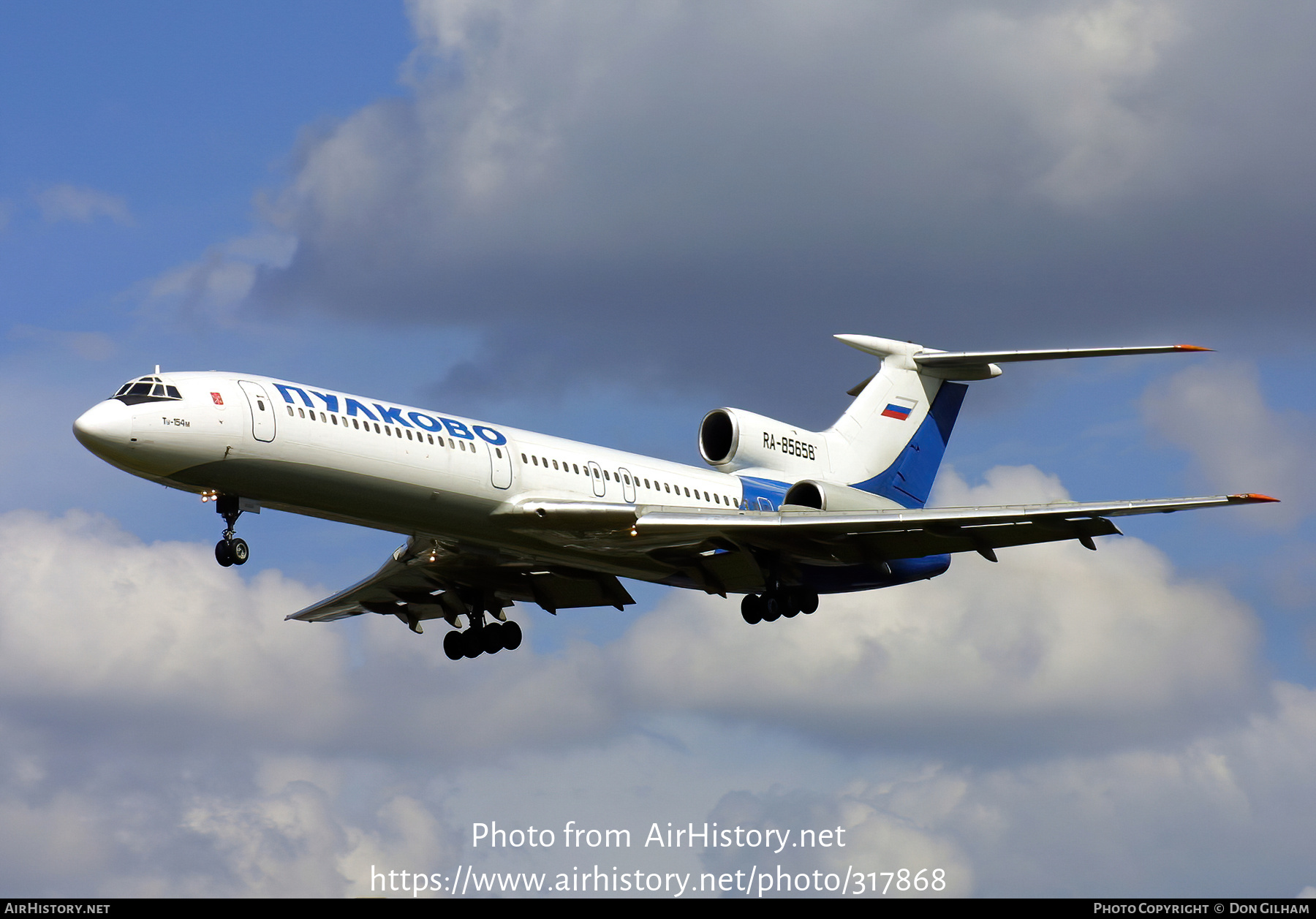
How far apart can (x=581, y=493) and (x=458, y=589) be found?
5.43 metres

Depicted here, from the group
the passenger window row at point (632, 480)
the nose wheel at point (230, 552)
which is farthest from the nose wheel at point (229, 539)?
the passenger window row at point (632, 480)

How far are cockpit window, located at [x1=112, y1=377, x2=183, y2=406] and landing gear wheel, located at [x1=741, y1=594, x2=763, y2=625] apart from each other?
11957 mm

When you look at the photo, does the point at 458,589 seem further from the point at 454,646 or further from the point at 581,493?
the point at 581,493

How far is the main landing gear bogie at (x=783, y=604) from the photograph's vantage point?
31.8m

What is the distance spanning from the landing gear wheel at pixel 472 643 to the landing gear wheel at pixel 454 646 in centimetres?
7

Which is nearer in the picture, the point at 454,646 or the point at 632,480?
the point at 632,480

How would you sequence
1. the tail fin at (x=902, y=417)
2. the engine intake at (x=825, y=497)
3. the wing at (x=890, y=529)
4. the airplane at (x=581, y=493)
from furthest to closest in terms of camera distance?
the tail fin at (x=902, y=417) < the engine intake at (x=825, y=497) < the wing at (x=890, y=529) < the airplane at (x=581, y=493)

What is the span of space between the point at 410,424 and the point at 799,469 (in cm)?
1057

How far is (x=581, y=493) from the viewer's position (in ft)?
97.3

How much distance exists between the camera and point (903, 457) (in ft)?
123

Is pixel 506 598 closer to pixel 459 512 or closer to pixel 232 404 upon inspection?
pixel 459 512

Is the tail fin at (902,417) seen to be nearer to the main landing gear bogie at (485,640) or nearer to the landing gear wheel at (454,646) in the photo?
the main landing gear bogie at (485,640)

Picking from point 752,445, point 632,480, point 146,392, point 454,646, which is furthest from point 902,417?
point 146,392
